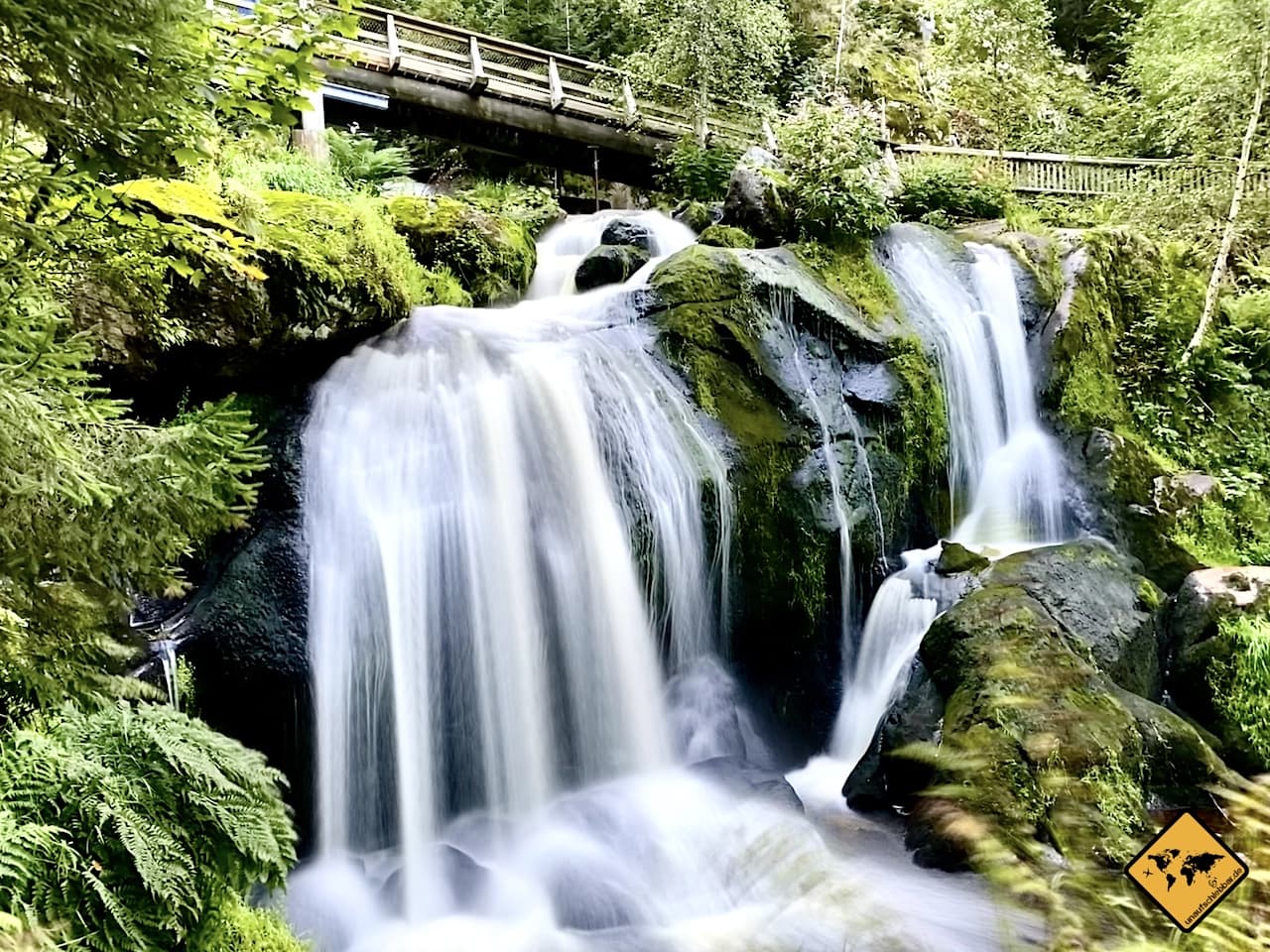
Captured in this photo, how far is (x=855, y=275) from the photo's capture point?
798cm

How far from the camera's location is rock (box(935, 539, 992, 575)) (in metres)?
6.25

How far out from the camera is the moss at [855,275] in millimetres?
7664

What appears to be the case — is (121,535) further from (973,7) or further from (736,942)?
(973,7)

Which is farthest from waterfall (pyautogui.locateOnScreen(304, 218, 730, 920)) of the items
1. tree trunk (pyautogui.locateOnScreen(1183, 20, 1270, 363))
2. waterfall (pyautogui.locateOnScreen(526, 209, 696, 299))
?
tree trunk (pyautogui.locateOnScreen(1183, 20, 1270, 363))

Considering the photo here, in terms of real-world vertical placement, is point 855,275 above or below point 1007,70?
below

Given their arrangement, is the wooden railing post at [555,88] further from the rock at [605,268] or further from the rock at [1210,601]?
the rock at [1210,601]

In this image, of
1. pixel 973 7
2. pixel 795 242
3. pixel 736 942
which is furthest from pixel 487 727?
pixel 973 7

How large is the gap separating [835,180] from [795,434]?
3.35 meters

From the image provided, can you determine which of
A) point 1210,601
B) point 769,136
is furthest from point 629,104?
point 1210,601

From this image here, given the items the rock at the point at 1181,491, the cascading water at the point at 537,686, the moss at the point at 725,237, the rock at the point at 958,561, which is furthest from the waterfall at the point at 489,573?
the rock at the point at 1181,491

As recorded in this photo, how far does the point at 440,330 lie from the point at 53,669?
4392 millimetres

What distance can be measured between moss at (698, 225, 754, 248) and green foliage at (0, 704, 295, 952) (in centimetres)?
703

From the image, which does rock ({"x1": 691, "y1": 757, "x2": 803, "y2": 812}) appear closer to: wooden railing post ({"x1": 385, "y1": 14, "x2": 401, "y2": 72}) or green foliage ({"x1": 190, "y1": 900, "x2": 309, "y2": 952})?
green foliage ({"x1": 190, "y1": 900, "x2": 309, "y2": 952})

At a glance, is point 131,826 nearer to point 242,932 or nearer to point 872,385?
point 242,932
